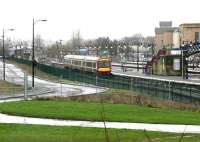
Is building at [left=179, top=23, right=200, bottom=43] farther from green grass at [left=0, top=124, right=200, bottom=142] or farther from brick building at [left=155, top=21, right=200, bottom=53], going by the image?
green grass at [left=0, top=124, right=200, bottom=142]

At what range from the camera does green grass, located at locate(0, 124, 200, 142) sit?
20.2 meters

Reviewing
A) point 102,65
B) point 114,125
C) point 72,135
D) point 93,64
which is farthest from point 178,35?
point 72,135

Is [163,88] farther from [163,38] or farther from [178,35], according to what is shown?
[163,38]

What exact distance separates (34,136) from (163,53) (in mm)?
74131

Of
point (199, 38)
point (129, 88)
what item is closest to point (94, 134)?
point (129, 88)

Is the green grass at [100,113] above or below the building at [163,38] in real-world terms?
below

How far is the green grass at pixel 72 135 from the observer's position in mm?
20250

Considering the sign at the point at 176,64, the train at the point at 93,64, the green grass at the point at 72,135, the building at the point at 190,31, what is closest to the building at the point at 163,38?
the building at the point at 190,31

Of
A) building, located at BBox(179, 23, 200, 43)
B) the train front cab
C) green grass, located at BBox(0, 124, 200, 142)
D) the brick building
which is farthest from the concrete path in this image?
building, located at BBox(179, 23, 200, 43)

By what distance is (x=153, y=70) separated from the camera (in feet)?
316

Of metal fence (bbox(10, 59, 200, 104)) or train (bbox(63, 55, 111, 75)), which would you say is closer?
metal fence (bbox(10, 59, 200, 104))

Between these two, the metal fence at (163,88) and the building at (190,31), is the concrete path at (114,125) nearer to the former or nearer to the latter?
the metal fence at (163,88)

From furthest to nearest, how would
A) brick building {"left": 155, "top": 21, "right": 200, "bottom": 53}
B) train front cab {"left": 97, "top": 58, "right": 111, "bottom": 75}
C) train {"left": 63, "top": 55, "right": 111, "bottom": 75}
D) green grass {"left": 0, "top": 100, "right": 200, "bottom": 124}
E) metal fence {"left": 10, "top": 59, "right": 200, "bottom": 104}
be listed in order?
brick building {"left": 155, "top": 21, "right": 200, "bottom": 53}, train {"left": 63, "top": 55, "right": 111, "bottom": 75}, train front cab {"left": 97, "top": 58, "right": 111, "bottom": 75}, metal fence {"left": 10, "top": 59, "right": 200, "bottom": 104}, green grass {"left": 0, "top": 100, "right": 200, "bottom": 124}

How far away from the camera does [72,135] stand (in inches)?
853
